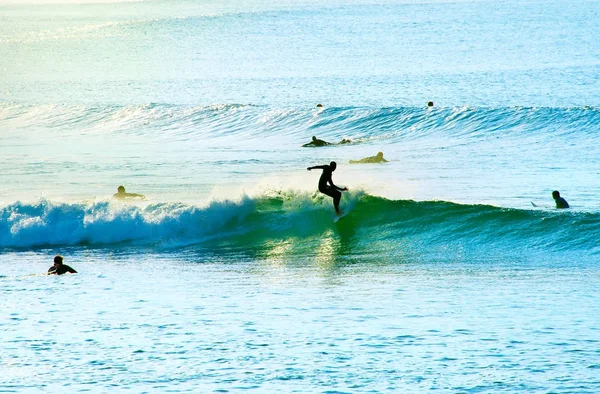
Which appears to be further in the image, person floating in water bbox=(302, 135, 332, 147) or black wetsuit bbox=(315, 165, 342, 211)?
person floating in water bbox=(302, 135, 332, 147)

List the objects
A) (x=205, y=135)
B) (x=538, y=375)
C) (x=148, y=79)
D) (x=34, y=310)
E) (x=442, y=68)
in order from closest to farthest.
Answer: (x=538, y=375)
(x=34, y=310)
(x=205, y=135)
(x=442, y=68)
(x=148, y=79)

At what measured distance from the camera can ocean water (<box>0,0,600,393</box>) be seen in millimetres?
10672

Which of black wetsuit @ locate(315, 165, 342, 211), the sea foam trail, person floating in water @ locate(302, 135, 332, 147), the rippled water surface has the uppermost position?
person floating in water @ locate(302, 135, 332, 147)

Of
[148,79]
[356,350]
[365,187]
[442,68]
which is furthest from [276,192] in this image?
[148,79]

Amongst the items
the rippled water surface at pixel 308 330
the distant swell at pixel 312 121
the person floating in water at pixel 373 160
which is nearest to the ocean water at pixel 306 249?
the rippled water surface at pixel 308 330

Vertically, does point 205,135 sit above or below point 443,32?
below

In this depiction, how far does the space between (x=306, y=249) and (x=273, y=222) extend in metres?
2.21

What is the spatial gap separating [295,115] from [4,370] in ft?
119

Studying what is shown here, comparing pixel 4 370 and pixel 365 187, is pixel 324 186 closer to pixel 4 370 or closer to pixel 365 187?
pixel 365 187

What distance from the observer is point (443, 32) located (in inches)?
4227

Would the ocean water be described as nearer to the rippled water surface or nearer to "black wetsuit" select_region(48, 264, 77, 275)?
the rippled water surface

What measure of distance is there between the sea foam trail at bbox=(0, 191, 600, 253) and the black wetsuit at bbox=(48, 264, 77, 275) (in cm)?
314

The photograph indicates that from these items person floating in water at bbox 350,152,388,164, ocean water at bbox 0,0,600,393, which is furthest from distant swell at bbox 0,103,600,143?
person floating in water at bbox 350,152,388,164

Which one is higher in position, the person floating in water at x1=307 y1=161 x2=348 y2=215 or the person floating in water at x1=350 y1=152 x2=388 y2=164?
the person floating in water at x1=350 y1=152 x2=388 y2=164
